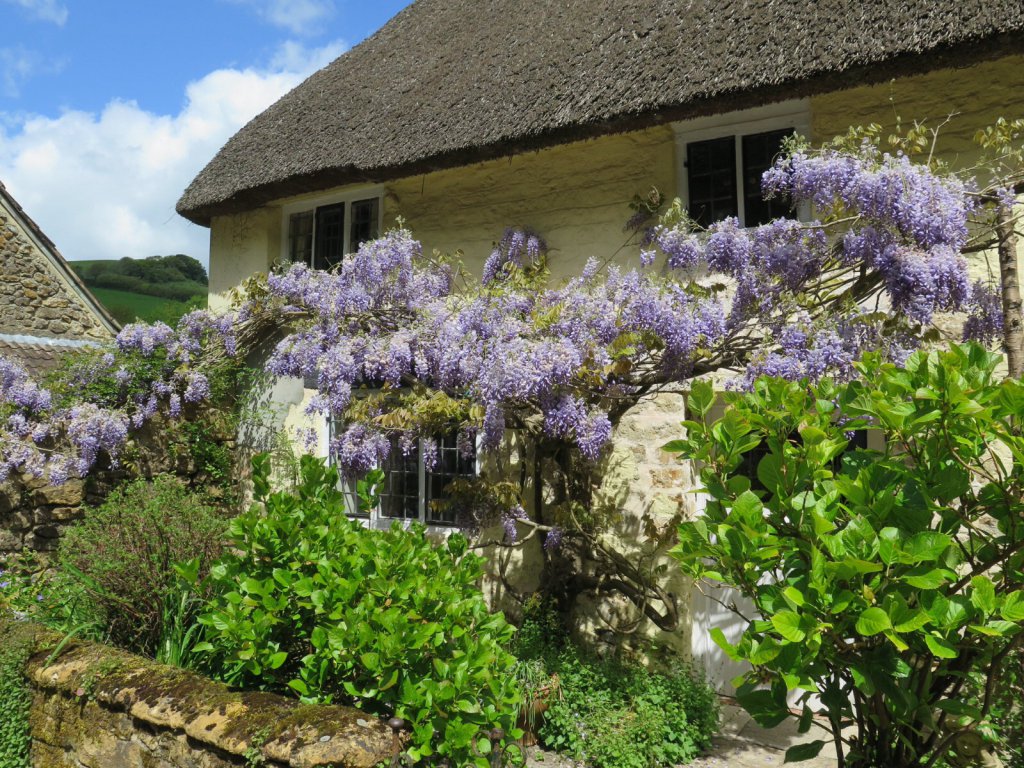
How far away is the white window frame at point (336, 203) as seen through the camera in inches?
287

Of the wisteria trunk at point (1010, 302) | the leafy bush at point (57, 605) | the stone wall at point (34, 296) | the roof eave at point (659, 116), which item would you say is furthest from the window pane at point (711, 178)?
the stone wall at point (34, 296)

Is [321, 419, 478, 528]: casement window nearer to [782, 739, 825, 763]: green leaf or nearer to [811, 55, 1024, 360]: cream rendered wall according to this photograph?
[811, 55, 1024, 360]: cream rendered wall

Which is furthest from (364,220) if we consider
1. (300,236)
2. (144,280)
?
(144,280)

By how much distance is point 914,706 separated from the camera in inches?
80.4

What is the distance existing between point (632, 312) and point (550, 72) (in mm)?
2711

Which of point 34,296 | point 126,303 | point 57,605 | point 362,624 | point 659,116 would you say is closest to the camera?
point 362,624

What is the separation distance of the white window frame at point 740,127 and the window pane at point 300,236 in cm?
406

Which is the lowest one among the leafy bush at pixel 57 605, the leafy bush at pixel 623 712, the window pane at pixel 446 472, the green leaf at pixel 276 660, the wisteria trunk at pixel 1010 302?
the leafy bush at pixel 623 712

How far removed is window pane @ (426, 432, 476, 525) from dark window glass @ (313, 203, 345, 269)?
238 cm

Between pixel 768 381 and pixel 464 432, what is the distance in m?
2.95

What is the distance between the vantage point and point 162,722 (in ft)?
10.3

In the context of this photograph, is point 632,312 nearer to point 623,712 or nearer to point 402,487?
point 623,712

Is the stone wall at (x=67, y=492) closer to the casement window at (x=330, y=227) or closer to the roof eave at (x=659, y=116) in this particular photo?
the casement window at (x=330, y=227)

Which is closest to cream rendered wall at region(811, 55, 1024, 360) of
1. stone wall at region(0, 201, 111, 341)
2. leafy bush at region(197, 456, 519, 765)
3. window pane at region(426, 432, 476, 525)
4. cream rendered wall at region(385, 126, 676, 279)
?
cream rendered wall at region(385, 126, 676, 279)
